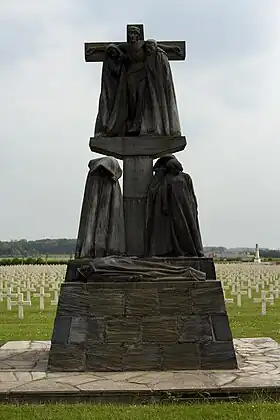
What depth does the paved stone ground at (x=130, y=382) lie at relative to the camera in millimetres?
5910

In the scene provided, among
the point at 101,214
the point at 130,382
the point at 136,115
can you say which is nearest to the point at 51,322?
the point at 101,214

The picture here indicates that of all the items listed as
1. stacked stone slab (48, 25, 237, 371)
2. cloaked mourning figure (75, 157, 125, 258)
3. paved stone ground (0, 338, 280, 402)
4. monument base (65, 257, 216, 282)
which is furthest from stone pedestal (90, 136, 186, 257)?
paved stone ground (0, 338, 280, 402)

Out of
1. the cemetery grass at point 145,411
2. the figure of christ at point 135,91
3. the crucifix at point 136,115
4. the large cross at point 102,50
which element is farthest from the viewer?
the large cross at point 102,50

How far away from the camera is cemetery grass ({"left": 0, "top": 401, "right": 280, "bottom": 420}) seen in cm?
533

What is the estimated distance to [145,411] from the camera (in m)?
5.49

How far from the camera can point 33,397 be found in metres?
5.91

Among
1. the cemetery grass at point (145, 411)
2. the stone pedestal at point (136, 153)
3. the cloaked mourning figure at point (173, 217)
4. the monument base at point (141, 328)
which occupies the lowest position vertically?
the cemetery grass at point (145, 411)

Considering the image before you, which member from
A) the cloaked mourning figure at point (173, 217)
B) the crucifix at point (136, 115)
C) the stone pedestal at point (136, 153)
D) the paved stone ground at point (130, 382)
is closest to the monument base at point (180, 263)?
the cloaked mourning figure at point (173, 217)

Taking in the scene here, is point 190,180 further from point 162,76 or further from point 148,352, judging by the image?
point 148,352

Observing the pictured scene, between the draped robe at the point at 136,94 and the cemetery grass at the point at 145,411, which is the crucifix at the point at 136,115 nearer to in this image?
the draped robe at the point at 136,94

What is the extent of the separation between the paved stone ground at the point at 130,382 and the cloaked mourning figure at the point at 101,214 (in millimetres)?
1551

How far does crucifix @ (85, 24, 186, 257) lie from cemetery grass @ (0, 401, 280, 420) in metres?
2.80

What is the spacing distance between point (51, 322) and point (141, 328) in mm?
7313

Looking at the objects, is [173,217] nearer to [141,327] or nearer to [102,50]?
[141,327]
